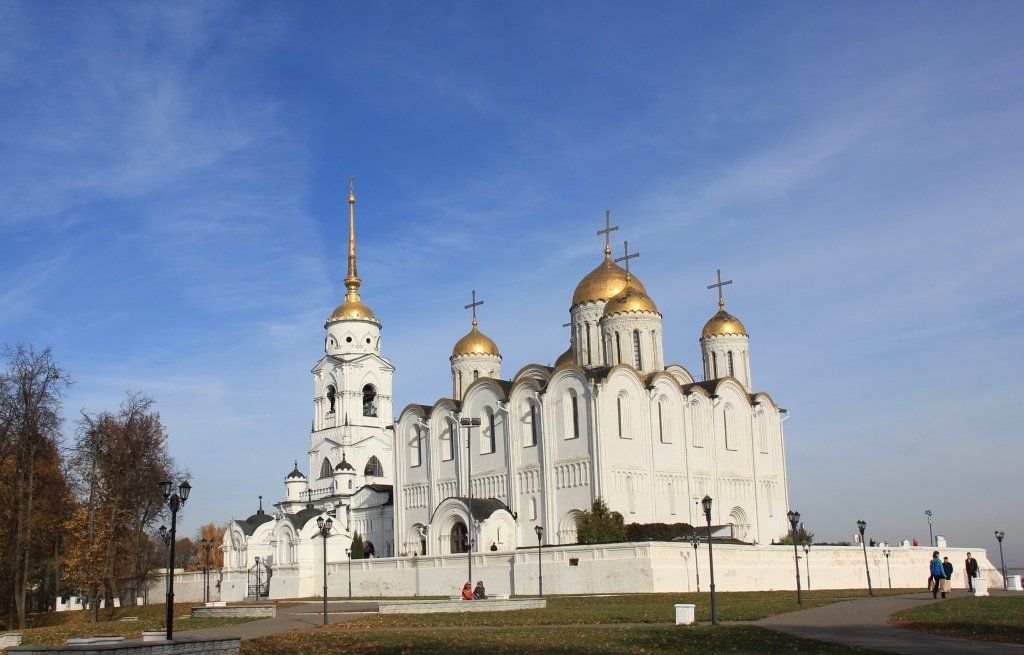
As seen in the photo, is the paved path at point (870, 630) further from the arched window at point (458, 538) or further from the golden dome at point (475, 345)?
the golden dome at point (475, 345)

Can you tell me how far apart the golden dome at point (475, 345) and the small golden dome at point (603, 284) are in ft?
25.9

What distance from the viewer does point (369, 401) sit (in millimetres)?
72438

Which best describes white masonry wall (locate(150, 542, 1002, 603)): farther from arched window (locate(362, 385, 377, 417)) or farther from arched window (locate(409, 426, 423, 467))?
arched window (locate(362, 385, 377, 417))

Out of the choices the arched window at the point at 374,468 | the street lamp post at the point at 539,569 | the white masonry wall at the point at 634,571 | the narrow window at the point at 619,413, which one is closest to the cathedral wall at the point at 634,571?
the white masonry wall at the point at 634,571

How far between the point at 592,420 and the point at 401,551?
51.1 ft

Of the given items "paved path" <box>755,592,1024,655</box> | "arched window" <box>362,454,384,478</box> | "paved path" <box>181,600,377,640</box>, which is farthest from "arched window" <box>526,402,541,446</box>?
"paved path" <box>755,592,1024,655</box>

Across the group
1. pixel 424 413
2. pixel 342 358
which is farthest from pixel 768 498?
pixel 342 358

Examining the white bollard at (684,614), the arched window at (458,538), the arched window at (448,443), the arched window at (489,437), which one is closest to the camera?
the white bollard at (684,614)

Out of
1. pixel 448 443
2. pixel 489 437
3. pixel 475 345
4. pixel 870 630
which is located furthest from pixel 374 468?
pixel 870 630

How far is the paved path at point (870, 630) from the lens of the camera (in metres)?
16.5

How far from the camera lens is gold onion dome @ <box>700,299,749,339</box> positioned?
6234cm

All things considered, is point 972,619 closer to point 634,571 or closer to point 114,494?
point 634,571

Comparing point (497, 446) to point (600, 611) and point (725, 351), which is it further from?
point (600, 611)

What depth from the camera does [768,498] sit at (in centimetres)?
5812
